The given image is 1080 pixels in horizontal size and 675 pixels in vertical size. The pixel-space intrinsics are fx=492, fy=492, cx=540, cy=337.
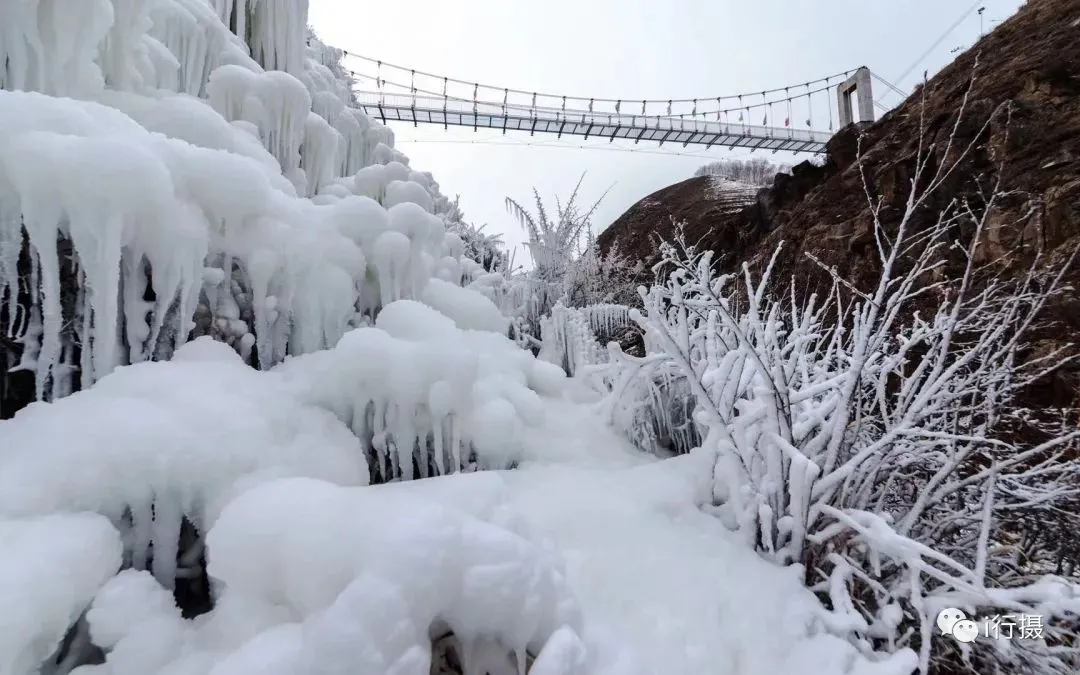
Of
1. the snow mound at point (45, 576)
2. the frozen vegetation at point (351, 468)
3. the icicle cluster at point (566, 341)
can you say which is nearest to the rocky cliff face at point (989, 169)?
the icicle cluster at point (566, 341)

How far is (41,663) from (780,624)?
5.34 feet

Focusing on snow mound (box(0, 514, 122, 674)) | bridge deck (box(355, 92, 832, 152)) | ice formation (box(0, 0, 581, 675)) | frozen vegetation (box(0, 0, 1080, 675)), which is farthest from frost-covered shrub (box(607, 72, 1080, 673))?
bridge deck (box(355, 92, 832, 152))

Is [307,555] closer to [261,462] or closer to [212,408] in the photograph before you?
[261,462]

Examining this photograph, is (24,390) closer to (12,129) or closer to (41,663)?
(12,129)

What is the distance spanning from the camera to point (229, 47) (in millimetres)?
3463

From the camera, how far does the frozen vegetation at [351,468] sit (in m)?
1.02

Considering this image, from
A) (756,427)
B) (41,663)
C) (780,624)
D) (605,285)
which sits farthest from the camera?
(605,285)

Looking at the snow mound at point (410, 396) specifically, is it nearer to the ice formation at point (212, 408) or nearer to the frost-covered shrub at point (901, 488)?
the ice formation at point (212, 408)

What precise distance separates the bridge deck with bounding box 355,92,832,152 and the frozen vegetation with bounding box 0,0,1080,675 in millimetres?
13452

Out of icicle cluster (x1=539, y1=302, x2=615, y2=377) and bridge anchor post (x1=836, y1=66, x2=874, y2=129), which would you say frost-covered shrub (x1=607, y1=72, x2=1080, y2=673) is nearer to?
icicle cluster (x1=539, y1=302, x2=615, y2=377)

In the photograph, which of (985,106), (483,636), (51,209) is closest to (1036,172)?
(985,106)

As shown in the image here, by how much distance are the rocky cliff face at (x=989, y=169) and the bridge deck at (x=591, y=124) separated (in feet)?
28.6

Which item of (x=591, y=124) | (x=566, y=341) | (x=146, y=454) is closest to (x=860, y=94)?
(x=591, y=124)

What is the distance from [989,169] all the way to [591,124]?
1256 cm
